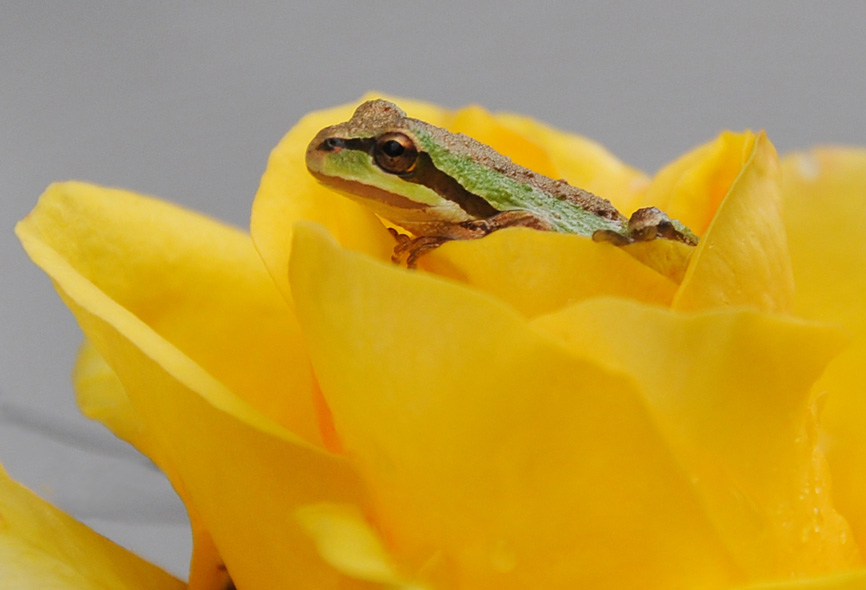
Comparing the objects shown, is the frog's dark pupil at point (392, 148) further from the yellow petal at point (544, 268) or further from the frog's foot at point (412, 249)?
the yellow petal at point (544, 268)

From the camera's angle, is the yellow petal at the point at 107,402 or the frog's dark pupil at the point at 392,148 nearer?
the yellow petal at the point at 107,402

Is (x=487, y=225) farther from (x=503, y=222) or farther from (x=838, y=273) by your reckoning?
(x=838, y=273)

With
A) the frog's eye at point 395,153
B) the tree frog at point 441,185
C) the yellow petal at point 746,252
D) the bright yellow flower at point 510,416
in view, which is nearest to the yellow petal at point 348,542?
the bright yellow flower at point 510,416

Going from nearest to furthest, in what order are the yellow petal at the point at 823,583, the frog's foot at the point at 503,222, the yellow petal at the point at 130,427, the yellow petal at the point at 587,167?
1. the yellow petal at the point at 823,583
2. the yellow petal at the point at 130,427
3. the yellow petal at the point at 587,167
4. the frog's foot at the point at 503,222

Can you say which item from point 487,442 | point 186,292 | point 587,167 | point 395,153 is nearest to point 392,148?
point 395,153

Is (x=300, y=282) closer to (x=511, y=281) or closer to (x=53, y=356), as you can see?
(x=511, y=281)

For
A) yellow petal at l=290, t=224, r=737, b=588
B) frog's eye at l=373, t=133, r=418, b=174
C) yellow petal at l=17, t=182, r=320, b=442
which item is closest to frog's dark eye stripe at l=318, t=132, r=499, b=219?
frog's eye at l=373, t=133, r=418, b=174

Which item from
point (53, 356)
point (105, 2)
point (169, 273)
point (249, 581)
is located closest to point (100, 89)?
point (105, 2)
